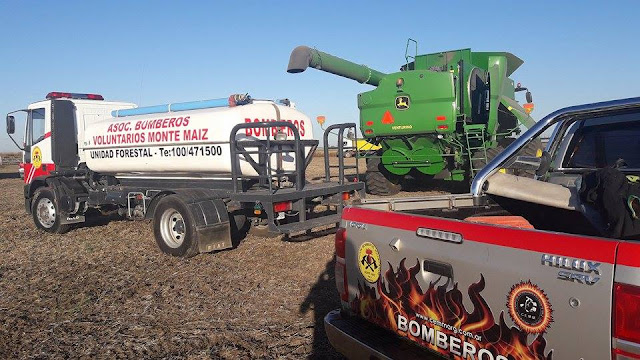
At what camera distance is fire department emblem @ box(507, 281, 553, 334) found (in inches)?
74.7

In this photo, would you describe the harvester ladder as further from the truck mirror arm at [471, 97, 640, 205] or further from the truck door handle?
the truck door handle

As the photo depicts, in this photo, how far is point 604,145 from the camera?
3654 millimetres

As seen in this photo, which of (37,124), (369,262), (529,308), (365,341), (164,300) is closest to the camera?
(529,308)

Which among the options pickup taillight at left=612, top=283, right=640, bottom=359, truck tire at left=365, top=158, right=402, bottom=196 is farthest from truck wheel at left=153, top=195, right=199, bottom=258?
truck tire at left=365, top=158, right=402, bottom=196

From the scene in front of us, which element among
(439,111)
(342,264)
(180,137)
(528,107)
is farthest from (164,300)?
(528,107)

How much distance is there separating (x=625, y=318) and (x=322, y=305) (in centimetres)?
364

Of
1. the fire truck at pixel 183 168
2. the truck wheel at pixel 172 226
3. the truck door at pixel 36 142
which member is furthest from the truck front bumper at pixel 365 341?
the truck door at pixel 36 142

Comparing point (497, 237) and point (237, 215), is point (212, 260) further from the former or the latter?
point (497, 237)

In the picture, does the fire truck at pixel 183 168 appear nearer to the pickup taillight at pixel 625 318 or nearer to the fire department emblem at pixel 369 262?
the fire department emblem at pixel 369 262

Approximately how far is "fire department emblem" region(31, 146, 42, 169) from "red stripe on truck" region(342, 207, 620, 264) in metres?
10.4

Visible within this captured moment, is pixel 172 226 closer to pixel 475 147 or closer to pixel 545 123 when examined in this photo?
pixel 545 123

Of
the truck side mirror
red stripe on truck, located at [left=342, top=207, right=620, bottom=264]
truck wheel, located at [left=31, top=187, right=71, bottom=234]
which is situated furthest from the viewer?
the truck side mirror

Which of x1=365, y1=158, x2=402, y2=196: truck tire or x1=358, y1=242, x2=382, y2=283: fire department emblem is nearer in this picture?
x1=358, y1=242, x2=382, y2=283: fire department emblem

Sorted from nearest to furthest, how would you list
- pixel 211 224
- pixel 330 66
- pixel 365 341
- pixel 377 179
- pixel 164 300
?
1. pixel 365 341
2. pixel 164 300
3. pixel 211 224
4. pixel 330 66
5. pixel 377 179
